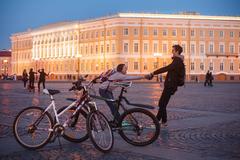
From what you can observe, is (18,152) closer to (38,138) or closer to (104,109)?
(38,138)

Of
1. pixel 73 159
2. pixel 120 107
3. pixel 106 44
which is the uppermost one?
pixel 106 44

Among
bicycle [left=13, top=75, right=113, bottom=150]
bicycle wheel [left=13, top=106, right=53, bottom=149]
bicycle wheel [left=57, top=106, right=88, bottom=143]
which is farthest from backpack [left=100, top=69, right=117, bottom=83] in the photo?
bicycle wheel [left=13, top=106, right=53, bottom=149]

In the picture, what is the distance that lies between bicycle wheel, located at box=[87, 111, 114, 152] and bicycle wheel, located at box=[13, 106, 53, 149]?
74 cm

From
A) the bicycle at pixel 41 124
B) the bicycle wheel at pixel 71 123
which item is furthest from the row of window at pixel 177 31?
the bicycle at pixel 41 124

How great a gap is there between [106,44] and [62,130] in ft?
282

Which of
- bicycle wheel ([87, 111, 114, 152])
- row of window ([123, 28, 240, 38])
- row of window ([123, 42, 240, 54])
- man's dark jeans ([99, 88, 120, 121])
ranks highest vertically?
row of window ([123, 28, 240, 38])

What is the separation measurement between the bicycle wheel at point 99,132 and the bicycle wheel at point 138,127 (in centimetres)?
62

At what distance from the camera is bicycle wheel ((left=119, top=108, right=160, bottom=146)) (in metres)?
8.61

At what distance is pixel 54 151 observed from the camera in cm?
809

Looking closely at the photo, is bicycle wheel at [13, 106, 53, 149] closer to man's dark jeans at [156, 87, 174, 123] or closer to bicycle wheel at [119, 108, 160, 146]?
bicycle wheel at [119, 108, 160, 146]

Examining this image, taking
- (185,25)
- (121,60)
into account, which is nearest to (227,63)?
(185,25)

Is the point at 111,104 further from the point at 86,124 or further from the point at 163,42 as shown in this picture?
the point at 163,42

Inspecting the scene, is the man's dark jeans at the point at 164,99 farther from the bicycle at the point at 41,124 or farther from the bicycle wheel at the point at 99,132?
the bicycle wheel at the point at 99,132

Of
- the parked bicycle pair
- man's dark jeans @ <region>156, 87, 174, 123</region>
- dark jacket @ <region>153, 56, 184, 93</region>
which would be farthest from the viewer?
man's dark jeans @ <region>156, 87, 174, 123</region>
